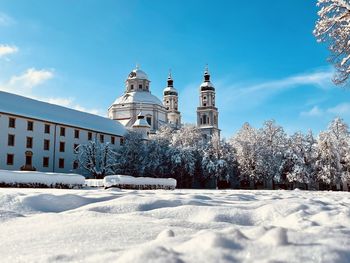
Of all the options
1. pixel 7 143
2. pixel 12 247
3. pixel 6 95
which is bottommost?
pixel 12 247

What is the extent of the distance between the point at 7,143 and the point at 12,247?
41.0 meters

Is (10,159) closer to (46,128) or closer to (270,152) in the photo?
(46,128)

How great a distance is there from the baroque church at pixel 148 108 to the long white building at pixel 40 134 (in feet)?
36.2

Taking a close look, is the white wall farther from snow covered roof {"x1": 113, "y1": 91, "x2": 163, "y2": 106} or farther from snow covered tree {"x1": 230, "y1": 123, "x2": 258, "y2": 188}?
snow covered tree {"x1": 230, "y1": 123, "x2": 258, "y2": 188}

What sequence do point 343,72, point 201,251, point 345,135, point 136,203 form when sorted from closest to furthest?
point 201,251 < point 136,203 < point 343,72 < point 345,135

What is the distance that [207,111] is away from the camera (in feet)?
295

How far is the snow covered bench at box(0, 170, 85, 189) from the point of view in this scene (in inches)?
850

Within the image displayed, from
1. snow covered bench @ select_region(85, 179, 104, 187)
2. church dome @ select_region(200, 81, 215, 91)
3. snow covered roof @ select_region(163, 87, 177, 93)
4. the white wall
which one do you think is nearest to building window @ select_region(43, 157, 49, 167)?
the white wall

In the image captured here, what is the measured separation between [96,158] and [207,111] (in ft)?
155

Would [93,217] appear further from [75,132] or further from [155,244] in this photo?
[75,132]

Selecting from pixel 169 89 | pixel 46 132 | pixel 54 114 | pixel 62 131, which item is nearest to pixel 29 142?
pixel 46 132

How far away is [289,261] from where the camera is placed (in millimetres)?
2258

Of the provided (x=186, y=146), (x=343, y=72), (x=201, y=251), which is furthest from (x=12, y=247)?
(x=186, y=146)

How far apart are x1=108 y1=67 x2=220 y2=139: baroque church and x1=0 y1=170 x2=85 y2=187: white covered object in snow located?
33949mm
